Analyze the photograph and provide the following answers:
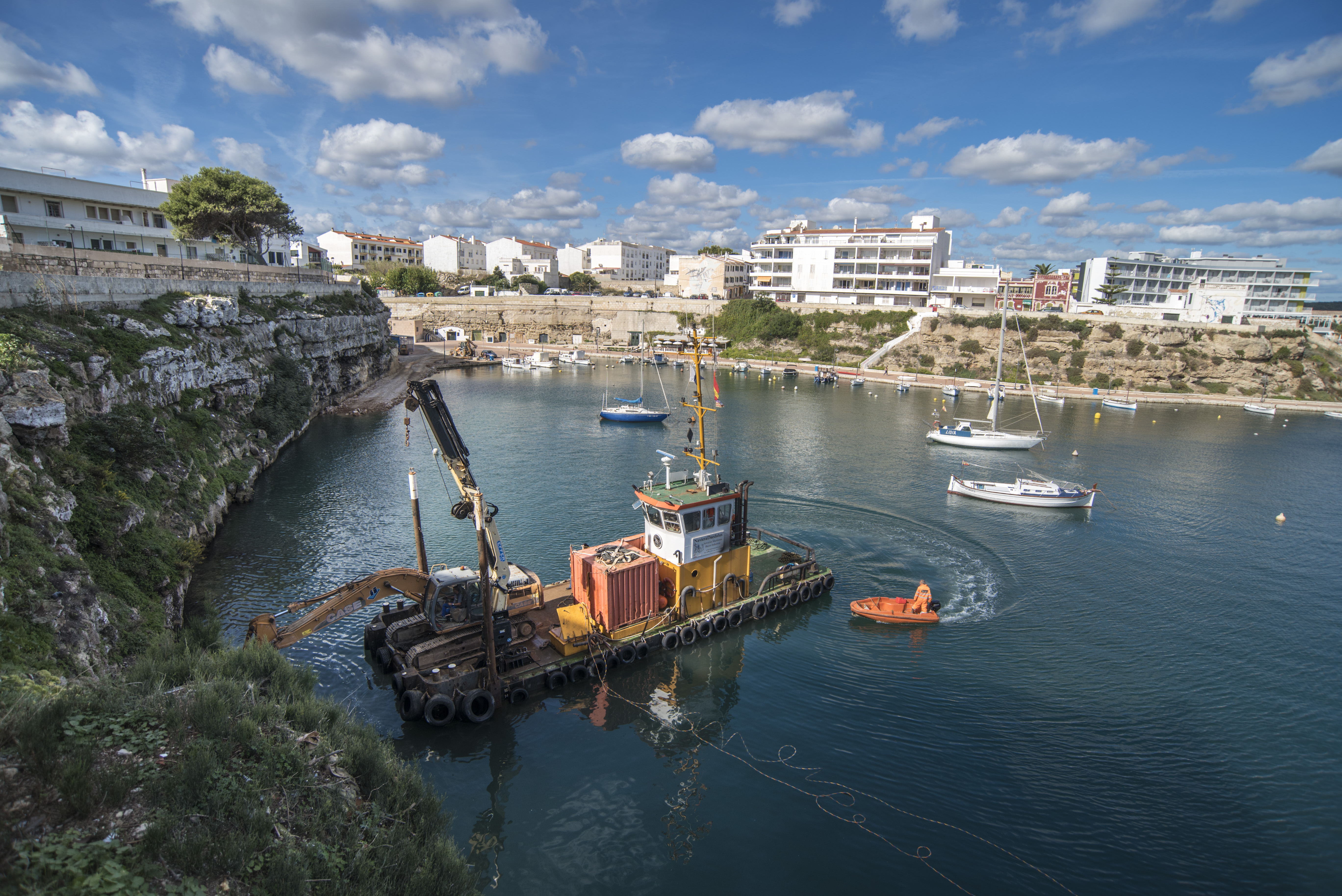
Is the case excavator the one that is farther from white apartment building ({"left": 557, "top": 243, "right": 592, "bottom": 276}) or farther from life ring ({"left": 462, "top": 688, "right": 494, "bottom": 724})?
white apartment building ({"left": 557, "top": 243, "right": 592, "bottom": 276})

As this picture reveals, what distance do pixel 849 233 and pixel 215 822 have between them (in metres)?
104

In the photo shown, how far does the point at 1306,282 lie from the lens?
384 feet

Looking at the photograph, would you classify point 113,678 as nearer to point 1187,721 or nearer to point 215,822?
point 215,822

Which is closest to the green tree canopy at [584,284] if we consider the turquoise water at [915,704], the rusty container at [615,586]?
the turquoise water at [915,704]

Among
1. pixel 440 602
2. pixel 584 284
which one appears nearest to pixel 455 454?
pixel 440 602

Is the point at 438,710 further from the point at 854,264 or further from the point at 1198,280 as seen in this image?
the point at 1198,280

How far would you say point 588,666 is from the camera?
17.7 m

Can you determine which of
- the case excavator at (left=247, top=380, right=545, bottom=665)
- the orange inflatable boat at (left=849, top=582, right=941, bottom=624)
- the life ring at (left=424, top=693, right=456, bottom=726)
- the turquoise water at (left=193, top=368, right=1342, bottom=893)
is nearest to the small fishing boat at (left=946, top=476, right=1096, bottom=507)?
the turquoise water at (left=193, top=368, right=1342, bottom=893)

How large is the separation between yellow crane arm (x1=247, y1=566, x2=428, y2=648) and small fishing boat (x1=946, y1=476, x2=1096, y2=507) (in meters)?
28.1

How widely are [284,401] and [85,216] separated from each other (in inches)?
1074

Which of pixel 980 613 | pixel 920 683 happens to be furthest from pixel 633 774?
pixel 980 613

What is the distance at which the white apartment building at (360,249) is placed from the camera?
128 meters

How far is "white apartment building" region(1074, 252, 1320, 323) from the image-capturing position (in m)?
116

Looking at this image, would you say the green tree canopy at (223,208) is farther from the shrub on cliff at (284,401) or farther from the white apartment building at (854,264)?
the white apartment building at (854,264)
